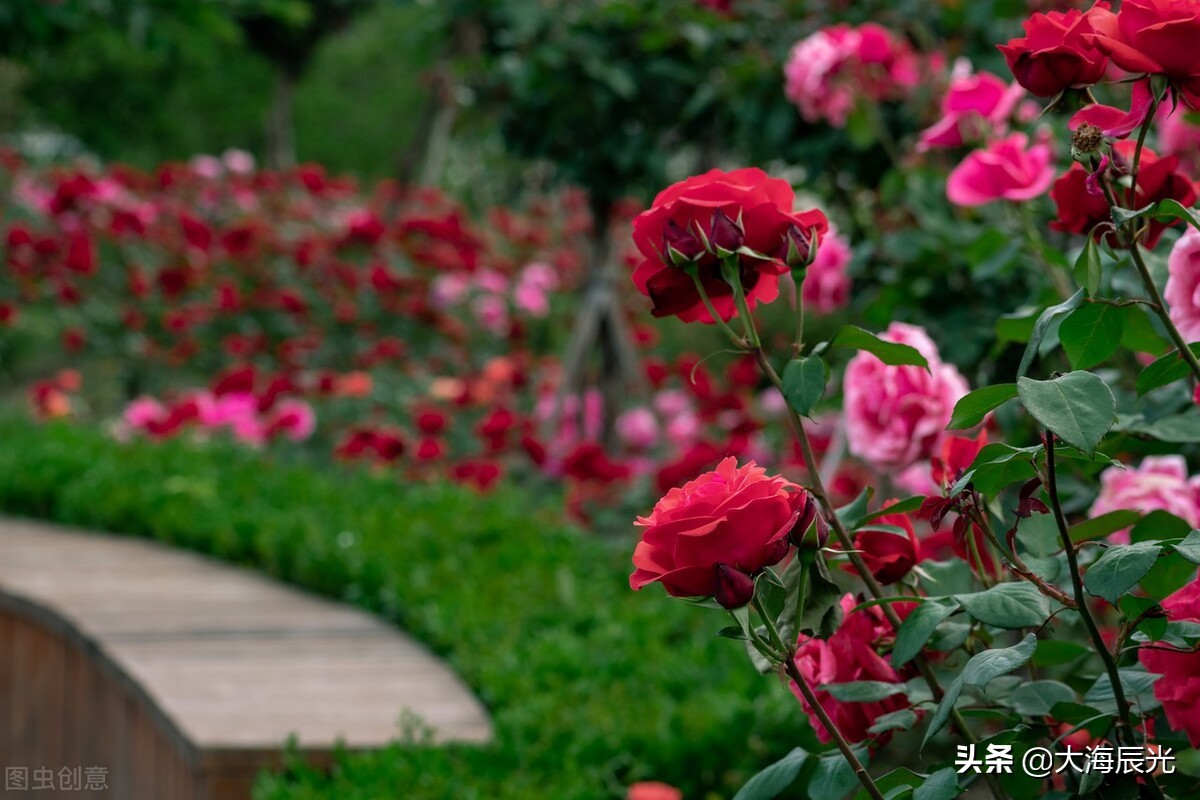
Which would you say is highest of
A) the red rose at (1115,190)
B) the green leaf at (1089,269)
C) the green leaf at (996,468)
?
the red rose at (1115,190)

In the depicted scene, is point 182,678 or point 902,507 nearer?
point 902,507

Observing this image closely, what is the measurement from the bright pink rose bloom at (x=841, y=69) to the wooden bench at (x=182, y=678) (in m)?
1.17

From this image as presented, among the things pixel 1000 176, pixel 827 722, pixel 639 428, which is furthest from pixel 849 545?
pixel 639 428

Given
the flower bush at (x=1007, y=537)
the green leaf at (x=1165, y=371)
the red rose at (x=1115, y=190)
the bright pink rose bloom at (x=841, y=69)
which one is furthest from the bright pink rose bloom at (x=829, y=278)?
the green leaf at (x=1165, y=371)

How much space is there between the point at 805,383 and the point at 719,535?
17 cm

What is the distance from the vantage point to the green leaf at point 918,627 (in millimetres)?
799

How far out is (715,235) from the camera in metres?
0.82

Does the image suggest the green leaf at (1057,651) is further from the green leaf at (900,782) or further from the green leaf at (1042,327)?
the green leaf at (1042,327)

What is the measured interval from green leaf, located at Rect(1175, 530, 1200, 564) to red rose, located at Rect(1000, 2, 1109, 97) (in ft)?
0.97

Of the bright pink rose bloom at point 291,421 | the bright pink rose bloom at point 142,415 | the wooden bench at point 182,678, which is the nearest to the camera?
the wooden bench at point 182,678

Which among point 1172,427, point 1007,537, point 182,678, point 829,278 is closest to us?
point 1007,537

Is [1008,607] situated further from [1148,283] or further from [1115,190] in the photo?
[1115,190]

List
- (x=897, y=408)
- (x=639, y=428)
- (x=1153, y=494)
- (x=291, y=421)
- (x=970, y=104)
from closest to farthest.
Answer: (x=1153, y=494), (x=897, y=408), (x=970, y=104), (x=291, y=421), (x=639, y=428)

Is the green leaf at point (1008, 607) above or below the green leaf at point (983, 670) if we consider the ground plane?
above
